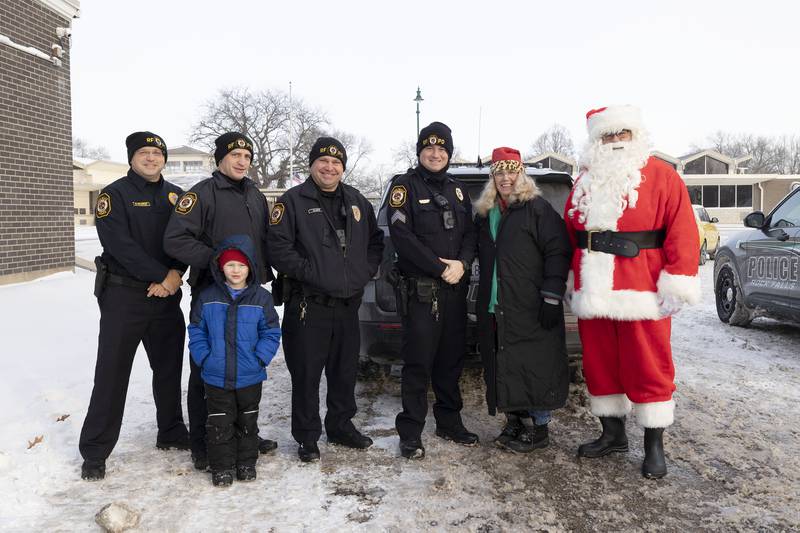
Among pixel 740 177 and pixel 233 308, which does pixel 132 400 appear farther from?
pixel 740 177

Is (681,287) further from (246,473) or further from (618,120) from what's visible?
(246,473)

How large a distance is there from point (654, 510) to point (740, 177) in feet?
143

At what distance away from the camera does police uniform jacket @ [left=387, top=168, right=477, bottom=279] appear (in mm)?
3523

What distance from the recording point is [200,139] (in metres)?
45.7

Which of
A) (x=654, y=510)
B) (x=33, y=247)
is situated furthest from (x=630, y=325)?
(x=33, y=247)

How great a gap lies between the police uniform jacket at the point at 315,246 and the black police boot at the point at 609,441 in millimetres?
1569

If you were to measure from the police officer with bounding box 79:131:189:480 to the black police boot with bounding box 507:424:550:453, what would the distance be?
2.08 metres


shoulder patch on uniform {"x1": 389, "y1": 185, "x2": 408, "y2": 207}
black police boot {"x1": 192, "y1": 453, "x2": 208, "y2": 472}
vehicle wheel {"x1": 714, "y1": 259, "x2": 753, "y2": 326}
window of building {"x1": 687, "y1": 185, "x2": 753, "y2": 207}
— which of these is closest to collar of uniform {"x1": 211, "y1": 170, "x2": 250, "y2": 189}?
shoulder patch on uniform {"x1": 389, "y1": 185, "x2": 408, "y2": 207}

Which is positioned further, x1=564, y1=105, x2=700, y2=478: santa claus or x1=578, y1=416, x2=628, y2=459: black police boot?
x1=578, y1=416, x2=628, y2=459: black police boot

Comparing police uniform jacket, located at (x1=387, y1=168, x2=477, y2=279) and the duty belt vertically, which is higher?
police uniform jacket, located at (x1=387, y1=168, x2=477, y2=279)

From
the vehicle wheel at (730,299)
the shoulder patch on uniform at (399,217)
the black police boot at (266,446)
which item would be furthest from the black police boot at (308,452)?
the vehicle wheel at (730,299)

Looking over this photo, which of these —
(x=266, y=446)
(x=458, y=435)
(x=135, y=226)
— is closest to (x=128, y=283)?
(x=135, y=226)

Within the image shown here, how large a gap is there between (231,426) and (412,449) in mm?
1000

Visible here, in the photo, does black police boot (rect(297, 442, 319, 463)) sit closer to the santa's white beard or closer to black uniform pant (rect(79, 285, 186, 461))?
black uniform pant (rect(79, 285, 186, 461))
